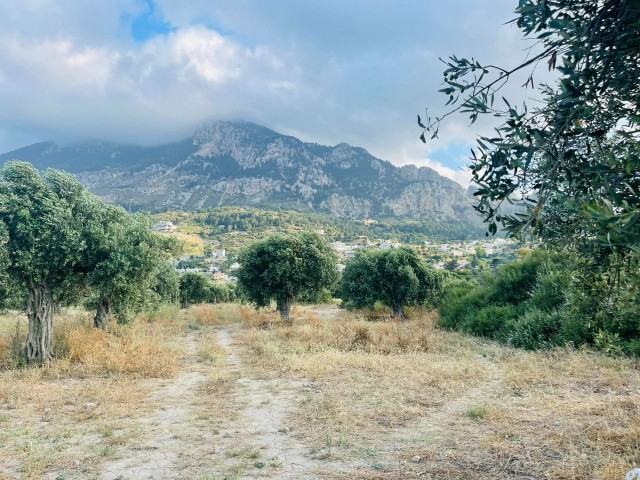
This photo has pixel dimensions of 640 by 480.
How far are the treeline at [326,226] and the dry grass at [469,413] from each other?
451ft

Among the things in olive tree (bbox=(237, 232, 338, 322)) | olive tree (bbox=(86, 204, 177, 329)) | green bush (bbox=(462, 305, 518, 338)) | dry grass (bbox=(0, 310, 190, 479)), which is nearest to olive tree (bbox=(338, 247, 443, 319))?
olive tree (bbox=(237, 232, 338, 322))

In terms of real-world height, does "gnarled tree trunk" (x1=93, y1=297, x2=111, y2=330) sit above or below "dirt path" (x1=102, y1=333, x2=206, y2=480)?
above

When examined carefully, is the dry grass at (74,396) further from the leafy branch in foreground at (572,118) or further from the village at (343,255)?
the village at (343,255)

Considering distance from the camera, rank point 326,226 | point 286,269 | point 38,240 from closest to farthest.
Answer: point 38,240, point 286,269, point 326,226

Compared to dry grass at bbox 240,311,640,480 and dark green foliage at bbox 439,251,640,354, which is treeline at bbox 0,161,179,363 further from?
dark green foliage at bbox 439,251,640,354

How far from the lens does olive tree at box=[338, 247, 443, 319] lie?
103 ft

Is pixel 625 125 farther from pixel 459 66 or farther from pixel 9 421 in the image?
pixel 9 421

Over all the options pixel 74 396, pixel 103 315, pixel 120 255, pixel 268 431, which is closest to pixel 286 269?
pixel 103 315

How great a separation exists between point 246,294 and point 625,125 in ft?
93.1

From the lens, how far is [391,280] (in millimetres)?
32031

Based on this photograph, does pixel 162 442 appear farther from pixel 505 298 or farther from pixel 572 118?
pixel 505 298

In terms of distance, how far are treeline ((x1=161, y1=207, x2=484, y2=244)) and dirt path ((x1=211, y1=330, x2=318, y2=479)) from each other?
13863cm

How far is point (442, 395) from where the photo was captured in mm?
9500

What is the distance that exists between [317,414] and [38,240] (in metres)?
9.82
